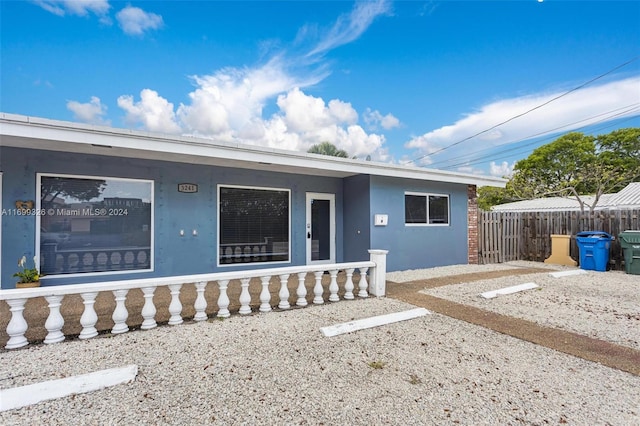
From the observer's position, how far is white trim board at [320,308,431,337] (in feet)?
12.4

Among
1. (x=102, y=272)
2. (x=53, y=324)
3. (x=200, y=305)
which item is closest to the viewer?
(x=53, y=324)

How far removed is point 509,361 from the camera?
3062mm

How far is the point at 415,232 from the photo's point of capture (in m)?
8.71

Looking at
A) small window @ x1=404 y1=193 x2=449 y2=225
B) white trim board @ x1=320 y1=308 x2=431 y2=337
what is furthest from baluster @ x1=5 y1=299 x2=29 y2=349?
small window @ x1=404 y1=193 x2=449 y2=225

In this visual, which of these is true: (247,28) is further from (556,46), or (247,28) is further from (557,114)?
(557,114)

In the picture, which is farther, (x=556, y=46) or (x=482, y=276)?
(x=556, y=46)

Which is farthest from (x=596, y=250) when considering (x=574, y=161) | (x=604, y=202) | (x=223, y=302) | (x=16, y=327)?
(x=574, y=161)

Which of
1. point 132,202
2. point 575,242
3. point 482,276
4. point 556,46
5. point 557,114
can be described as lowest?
point 482,276

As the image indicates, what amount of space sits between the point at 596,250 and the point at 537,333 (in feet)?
22.3

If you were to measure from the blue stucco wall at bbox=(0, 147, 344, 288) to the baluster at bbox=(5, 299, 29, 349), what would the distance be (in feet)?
9.57

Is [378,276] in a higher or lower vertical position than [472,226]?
lower

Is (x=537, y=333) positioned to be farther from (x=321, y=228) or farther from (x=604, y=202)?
(x=604, y=202)

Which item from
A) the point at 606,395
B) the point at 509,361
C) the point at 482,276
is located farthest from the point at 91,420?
the point at 482,276

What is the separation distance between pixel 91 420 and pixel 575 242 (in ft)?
39.9
